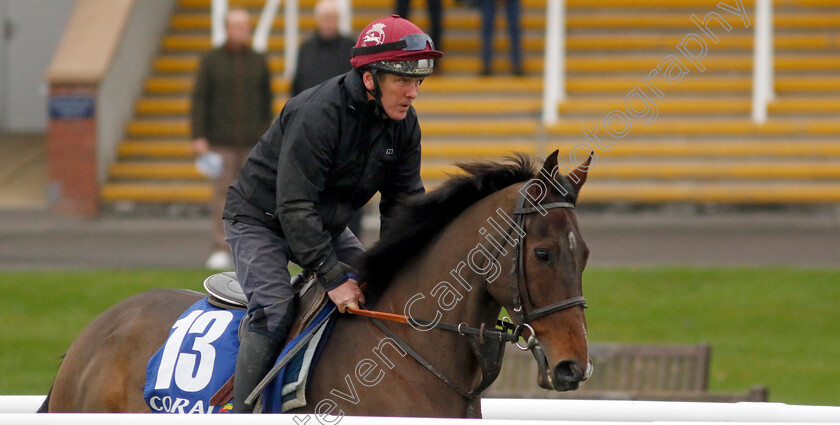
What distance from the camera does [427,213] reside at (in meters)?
4.69

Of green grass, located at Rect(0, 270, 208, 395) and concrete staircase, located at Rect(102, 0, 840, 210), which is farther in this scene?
concrete staircase, located at Rect(102, 0, 840, 210)

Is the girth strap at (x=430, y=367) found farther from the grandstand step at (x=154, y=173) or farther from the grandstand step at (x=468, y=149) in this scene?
the grandstand step at (x=154, y=173)

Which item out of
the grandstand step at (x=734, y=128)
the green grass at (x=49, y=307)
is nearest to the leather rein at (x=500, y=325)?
the green grass at (x=49, y=307)

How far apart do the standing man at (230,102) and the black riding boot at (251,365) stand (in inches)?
251

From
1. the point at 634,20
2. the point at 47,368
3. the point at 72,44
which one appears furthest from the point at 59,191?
the point at 634,20

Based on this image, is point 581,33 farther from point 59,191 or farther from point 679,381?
point 679,381

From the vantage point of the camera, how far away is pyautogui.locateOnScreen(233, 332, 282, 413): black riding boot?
180 inches

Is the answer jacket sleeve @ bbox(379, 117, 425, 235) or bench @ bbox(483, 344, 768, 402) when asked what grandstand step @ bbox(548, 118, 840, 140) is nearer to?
bench @ bbox(483, 344, 768, 402)

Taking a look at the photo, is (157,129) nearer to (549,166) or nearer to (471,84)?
(471,84)

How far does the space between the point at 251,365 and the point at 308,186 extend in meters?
0.72

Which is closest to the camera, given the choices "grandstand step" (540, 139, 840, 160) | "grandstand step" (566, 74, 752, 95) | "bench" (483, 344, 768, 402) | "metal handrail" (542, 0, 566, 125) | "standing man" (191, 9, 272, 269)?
"bench" (483, 344, 768, 402)

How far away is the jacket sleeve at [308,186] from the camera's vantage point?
4.53m

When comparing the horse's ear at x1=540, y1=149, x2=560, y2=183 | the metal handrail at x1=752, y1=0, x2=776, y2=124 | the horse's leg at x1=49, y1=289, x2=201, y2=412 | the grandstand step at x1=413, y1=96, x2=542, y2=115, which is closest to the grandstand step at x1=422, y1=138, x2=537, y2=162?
the grandstand step at x1=413, y1=96, x2=542, y2=115

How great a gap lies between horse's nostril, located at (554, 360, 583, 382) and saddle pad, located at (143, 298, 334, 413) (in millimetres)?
990
